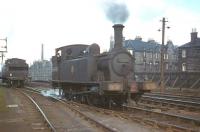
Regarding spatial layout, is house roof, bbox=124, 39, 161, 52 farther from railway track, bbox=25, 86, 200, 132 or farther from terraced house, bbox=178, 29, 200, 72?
railway track, bbox=25, 86, 200, 132

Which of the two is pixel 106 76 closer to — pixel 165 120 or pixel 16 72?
pixel 165 120

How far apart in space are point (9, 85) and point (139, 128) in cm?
3746

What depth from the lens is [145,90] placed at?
18609 mm

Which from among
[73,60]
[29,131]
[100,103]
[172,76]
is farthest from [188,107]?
[172,76]

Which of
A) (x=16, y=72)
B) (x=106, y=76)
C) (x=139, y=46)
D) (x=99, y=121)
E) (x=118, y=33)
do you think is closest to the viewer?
(x=99, y=121)

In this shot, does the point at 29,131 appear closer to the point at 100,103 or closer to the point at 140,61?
the point at 100,103

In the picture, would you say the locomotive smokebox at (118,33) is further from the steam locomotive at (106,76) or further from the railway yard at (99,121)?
the railway yard at (99,121)

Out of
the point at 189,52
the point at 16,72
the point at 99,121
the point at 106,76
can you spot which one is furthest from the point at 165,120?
the point at 189,52

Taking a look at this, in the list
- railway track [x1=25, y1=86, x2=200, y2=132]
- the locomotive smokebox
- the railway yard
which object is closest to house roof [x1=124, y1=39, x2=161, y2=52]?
the locomotive smokebox

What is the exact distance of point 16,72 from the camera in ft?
151

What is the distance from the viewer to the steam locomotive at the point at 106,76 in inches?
712

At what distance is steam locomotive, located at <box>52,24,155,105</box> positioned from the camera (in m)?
18.1

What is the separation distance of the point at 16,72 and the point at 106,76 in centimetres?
2842

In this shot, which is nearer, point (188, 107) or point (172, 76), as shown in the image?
point (188, 107)
